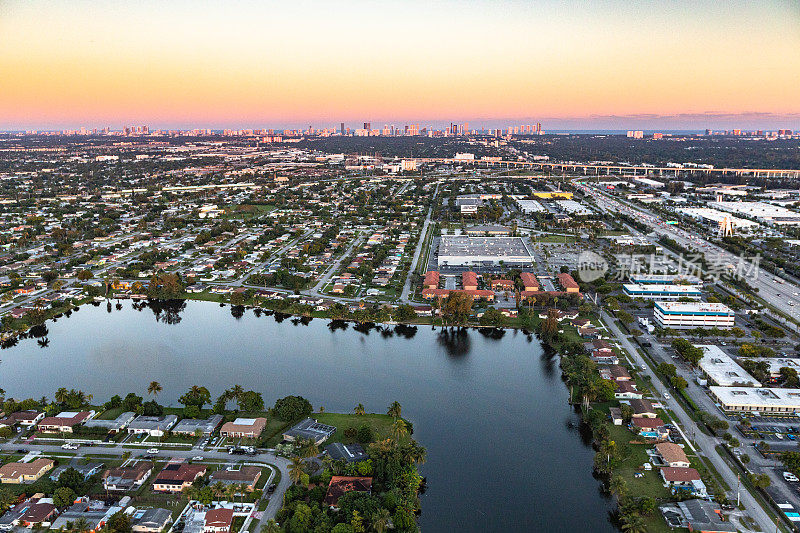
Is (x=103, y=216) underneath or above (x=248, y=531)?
above

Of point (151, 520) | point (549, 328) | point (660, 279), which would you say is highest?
point (660, 279)

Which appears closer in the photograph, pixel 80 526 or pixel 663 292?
pixel 80 526

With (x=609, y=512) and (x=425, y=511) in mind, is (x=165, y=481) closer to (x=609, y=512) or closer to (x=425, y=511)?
(x=425, y=511)

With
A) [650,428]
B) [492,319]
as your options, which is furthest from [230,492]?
[492,319]

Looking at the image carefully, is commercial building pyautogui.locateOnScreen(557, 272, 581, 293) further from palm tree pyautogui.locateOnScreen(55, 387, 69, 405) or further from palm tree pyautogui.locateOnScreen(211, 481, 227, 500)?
palm tree pyautogui.locateOnScreen(55, 387, 69, 405)

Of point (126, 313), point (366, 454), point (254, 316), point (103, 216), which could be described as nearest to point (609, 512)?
point (366, 454)

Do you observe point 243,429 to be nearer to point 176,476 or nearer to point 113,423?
point 176,476

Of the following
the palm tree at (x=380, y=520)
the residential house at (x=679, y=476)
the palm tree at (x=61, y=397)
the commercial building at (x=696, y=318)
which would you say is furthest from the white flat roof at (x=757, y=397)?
the palm tree at (x=61, y=397)

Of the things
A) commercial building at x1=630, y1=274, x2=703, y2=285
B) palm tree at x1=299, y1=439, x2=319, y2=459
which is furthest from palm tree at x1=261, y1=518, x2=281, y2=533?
commercial building at x1=630, y1=274, x2=703, y2=285
